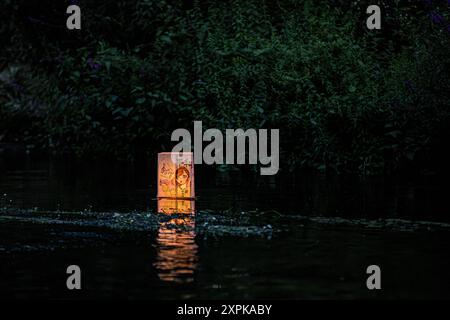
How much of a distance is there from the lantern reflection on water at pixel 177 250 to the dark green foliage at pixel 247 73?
691cm

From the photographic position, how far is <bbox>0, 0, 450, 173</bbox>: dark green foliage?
1859 centimetres

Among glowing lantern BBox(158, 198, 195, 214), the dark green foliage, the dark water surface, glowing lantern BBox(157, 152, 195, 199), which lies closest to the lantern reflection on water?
the dark water surface

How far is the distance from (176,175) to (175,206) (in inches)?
29.9

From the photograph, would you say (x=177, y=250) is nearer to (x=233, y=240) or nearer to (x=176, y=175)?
(x=233, y=240)

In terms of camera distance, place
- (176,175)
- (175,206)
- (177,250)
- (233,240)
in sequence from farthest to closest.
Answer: (176,175) → (175,206) → (233,240) → (177,250)

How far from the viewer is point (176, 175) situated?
46.7 ft

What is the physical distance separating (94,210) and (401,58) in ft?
27.5

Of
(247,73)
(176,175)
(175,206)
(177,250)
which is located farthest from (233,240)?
(247,73)

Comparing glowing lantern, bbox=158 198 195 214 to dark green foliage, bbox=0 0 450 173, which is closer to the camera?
glowing lantern, bbox=158 198 195 214

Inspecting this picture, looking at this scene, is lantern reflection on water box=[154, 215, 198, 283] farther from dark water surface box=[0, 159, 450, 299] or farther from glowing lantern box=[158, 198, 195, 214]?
glowing lantern box=[158, 198, 195, 214]

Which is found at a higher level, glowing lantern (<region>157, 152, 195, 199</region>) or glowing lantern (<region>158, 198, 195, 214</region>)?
glowing lantern (<region>157, 152, 195, 199</region>)

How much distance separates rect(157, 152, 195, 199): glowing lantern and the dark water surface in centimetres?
23

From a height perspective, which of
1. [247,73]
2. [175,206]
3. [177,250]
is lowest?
[177,250]
